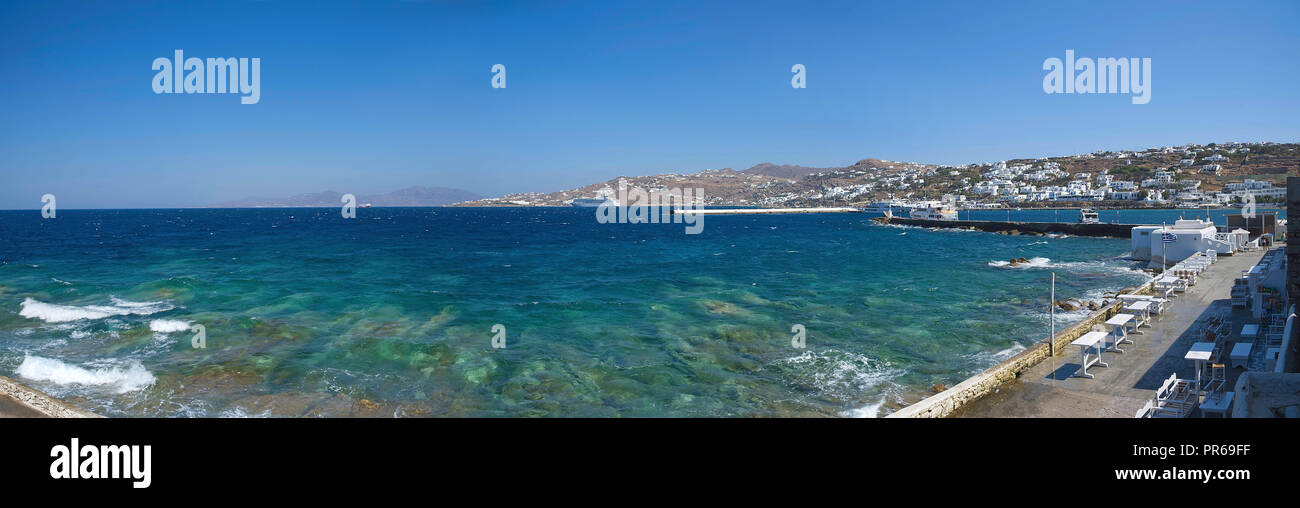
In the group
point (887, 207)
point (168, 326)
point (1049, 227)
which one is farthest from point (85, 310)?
point (887, 207)

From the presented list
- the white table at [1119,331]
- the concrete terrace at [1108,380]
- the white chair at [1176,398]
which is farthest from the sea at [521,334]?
the white chair at [1176,398]

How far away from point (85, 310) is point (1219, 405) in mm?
32750

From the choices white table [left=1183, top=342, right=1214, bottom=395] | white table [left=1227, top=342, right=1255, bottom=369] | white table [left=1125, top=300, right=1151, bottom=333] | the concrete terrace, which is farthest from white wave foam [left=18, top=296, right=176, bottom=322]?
white table [left=1125, top=300, right=1151, bottom=333]

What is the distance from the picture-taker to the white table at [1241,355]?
11.1 meters

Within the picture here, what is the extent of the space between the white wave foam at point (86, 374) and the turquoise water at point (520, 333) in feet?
0.21

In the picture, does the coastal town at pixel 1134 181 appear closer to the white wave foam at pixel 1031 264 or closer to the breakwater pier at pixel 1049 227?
the breakwater pier at pixel 1049 227

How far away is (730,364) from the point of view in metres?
15.4

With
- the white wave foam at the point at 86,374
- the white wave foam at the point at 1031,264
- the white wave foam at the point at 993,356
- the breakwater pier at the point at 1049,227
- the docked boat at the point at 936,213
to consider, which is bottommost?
the white wave foam at the point at 86,374

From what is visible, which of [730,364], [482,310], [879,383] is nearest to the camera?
[879,383]
